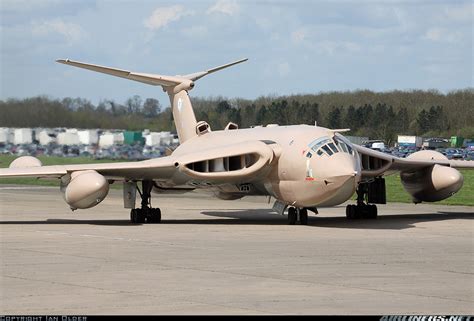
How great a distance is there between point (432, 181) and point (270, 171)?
5908mm

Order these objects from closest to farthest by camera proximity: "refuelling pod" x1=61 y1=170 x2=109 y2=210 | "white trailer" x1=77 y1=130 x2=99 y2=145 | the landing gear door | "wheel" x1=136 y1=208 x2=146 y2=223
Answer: "refuelling pod" x1=61 y1=170 x2=109 y2=210
"wheel" x1=136 y1=208 x2=146 y2=223
the landing gear door
"white trailer" x1=77 y1=130 x2=99 y2=145

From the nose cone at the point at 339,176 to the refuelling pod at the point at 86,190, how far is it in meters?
5.59

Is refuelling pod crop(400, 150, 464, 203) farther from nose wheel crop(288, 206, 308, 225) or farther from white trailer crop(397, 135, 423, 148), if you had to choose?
white trailer crop(397, 135, 423, 148)

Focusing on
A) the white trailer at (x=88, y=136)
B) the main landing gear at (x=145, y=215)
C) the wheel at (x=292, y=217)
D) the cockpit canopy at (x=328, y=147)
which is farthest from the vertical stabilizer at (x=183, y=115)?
the white trailer at (x=88, y=136)

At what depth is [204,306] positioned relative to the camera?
13.3 m

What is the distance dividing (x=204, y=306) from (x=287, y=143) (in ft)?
49.7

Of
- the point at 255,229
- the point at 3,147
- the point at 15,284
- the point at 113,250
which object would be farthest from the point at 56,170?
the point at 3,147

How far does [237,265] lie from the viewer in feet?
60.0

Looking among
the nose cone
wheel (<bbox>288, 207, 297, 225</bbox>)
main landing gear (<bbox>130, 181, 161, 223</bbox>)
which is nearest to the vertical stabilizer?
main landing gear (<bbox>130, 181, 161, 223</bbox>)

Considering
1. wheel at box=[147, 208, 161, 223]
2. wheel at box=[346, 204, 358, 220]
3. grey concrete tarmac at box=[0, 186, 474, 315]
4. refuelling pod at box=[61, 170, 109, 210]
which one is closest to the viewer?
grey concrete tarmac at box=[0, 186, 474, 315]

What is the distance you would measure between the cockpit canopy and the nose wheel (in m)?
1.89

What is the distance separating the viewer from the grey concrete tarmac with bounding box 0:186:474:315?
1361 cm

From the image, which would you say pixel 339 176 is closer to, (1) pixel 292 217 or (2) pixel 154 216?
(1) pixel 292 217

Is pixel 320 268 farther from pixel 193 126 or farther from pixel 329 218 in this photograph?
pixel 193 126
